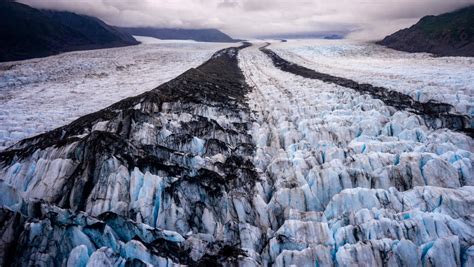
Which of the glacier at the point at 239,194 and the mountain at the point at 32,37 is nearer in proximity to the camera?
the glacier at the point at 239,194

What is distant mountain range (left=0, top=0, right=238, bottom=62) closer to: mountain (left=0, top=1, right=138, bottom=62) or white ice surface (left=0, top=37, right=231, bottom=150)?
mountain (left=0, top=1, right=138, bottom=62)

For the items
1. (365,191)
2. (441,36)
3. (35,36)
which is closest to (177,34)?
(35,36)

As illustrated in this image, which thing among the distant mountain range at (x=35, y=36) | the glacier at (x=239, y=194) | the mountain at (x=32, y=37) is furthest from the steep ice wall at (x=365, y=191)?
the mountain at (x=32, y=37)

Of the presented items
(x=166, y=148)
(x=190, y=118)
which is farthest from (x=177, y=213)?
(x=190, y=118)

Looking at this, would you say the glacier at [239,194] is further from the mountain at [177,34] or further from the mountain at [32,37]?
the mountain at [177,34]

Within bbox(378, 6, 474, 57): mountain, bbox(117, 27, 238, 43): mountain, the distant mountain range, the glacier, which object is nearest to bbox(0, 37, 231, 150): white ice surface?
the glacier
